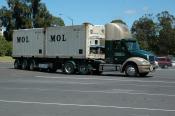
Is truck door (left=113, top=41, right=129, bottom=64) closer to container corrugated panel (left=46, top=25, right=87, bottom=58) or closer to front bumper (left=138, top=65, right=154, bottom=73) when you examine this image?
front bumper (left=138, top=65, right=154, bottom=73)

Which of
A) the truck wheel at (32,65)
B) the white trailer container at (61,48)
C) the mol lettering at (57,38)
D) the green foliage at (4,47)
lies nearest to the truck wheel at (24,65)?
the white trailer container at (61,48)

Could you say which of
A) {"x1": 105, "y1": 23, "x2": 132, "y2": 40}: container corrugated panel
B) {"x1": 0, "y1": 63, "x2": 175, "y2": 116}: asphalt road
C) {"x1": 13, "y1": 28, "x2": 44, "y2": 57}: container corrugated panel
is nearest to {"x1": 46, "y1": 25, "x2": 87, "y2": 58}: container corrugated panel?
{"x1": 13, "y1": 28, "x2": 44, "y2": 57}: container corrugated panel

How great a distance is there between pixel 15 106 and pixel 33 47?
24381 millimetres

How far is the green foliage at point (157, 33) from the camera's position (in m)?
104

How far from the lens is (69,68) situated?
34.6 m

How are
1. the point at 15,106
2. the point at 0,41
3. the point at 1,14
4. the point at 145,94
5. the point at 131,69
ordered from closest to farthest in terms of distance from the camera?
the point at 15,106 < the point at 145,94 < the point at 131,69 < the point at 0,41 < the point at 1,14

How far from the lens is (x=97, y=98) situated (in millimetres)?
16375

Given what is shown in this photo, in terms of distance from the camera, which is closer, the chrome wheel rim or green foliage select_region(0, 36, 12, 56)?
the chrome wheel rim

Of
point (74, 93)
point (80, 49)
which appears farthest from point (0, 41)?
point (74, 93)

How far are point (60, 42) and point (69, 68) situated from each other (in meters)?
2.29

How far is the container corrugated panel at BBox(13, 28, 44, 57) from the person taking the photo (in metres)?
37.4

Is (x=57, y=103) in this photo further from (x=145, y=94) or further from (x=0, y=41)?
(x=0, y=41)

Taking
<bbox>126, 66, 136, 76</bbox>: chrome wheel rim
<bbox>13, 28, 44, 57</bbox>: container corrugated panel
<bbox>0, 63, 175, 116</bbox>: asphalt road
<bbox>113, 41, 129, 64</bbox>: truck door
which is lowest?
<bbox>0, 63, 175, 116</bbox>: asphalt road

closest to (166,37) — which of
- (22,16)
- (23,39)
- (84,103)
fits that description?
(22,16)
